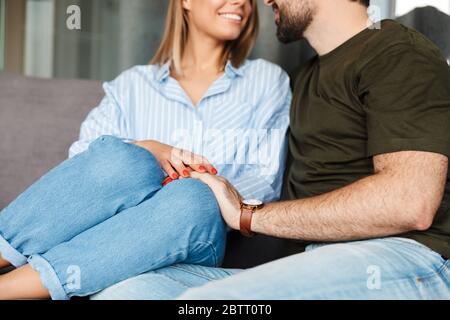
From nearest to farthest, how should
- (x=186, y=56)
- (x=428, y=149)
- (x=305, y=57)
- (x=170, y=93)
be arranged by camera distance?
(x=428, y=149)
(x=170, y=93)
(x=186, y=56)
(x=305, y=57)

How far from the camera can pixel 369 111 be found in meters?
1.22

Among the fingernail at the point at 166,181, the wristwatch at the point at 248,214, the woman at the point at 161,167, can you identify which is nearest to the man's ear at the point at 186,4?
the woman at the point at 161,167

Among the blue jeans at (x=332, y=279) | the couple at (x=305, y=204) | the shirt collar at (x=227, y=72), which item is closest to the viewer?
the blue jeans at (x=332, y=279)

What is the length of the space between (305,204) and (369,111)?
0.71ft

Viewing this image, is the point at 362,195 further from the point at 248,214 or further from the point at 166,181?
the point at 166,181

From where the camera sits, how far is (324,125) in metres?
1.36

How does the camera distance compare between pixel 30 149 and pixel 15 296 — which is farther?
pixel 30 149

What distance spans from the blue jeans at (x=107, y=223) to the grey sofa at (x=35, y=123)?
1.73 ft

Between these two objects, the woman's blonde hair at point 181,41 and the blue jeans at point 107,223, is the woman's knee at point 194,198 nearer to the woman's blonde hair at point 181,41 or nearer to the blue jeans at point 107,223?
the blue jeans at point 107,223

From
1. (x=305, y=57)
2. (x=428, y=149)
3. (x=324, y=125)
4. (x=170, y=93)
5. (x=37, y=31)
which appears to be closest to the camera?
(x=428, y=149)

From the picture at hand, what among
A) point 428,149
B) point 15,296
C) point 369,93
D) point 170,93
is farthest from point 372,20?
point 15,296

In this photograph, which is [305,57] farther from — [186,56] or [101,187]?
[101,187]

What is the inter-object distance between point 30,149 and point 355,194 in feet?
3.38

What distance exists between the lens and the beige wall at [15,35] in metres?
2.73
